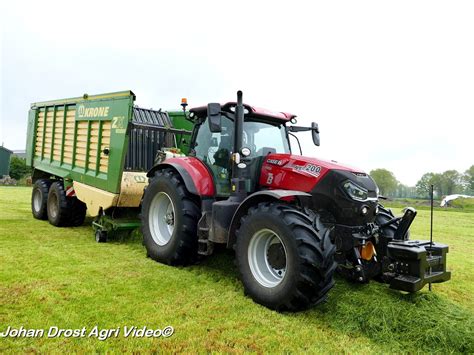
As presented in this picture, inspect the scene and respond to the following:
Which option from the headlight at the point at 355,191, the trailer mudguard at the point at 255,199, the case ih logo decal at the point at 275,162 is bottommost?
the trailer mudguard at the point at 255,199

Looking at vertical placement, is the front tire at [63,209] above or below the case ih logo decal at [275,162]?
below

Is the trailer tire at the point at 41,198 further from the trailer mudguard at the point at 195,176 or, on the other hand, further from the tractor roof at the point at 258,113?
the tractor roof at the point at 258,113

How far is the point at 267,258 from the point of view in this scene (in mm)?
3957

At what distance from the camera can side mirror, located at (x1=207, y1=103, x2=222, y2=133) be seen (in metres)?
4.23

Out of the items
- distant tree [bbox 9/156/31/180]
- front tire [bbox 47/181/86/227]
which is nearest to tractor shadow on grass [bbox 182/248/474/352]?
front tire [bbox 47/181/86/227]

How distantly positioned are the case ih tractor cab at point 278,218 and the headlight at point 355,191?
0.4 inches

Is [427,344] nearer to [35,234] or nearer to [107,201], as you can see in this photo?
[107,201]

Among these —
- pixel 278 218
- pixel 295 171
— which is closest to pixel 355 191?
pixel 295 171

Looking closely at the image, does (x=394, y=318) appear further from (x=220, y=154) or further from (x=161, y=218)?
(x=161, y=218)

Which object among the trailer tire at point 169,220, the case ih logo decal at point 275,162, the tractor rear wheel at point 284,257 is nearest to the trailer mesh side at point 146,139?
the trailer tire at point 169,220

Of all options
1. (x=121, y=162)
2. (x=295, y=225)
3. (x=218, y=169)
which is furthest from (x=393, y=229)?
(x=121, y=162)

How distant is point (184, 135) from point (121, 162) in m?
1.56

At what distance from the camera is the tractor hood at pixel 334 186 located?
3.88 m

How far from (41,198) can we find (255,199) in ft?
21.2
